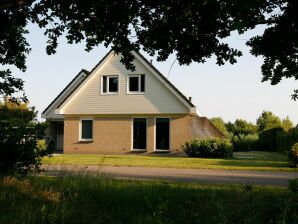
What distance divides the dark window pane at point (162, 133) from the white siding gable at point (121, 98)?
713 mm

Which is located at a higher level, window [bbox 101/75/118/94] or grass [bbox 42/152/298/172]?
window [bbox 101/75/118/94]

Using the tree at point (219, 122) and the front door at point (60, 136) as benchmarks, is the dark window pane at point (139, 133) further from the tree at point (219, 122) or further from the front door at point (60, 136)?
the tree at point (219, 122)

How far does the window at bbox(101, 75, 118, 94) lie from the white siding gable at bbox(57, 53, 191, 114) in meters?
0.23

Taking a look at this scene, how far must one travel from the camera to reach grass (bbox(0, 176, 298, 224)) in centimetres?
534

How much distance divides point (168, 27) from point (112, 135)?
22532 millimetres

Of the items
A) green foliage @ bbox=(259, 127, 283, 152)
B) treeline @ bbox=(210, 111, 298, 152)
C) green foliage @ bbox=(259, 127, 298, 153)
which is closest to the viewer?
treeline @ bbox=(210, 111, 298, 152)

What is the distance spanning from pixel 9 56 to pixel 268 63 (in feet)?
16.3

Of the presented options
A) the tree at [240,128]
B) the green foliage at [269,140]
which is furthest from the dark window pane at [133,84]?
the tree at [240,128]

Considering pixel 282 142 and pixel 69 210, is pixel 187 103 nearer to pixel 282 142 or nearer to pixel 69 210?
pixel 282 142

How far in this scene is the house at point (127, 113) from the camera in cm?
2700

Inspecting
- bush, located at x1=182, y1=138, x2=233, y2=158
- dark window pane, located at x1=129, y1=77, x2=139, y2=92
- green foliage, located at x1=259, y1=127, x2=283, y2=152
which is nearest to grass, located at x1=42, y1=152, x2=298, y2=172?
bush, located at x1=182, y1=138, x2=233, y2=158

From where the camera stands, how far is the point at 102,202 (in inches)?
276

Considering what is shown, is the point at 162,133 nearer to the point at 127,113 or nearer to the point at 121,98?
the point at 127,113

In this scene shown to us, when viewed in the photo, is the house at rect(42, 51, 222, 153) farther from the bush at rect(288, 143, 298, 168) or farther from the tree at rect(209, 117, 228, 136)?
the tree at rect(209, 117, 228, 136)
